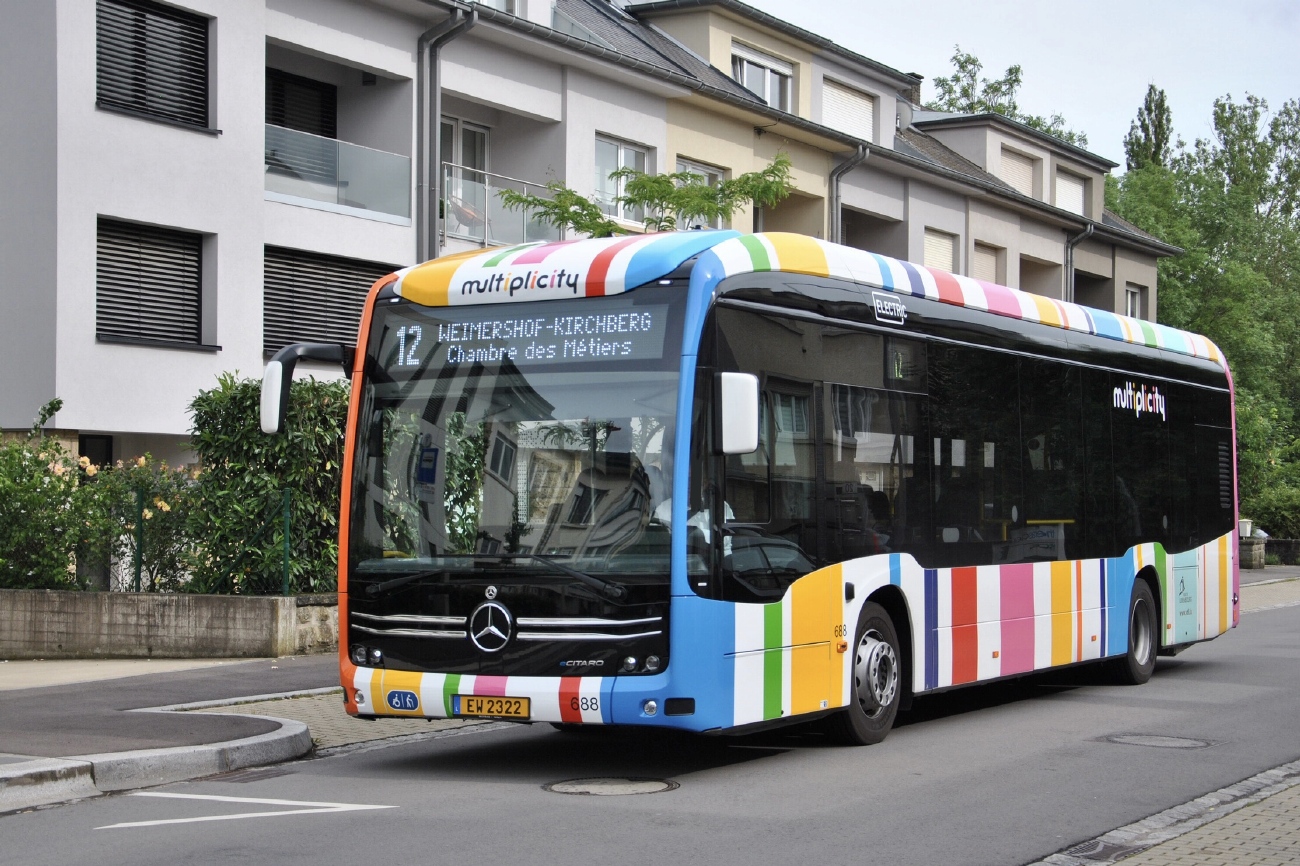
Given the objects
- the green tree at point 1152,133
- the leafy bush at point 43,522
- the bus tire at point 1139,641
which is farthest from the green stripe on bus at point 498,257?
the green tree at point 1152,133

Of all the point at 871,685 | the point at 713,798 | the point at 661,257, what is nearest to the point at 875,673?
the point at 871,685

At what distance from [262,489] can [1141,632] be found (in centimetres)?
915

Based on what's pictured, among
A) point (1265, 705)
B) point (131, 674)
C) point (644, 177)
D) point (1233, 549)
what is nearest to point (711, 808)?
point (1265, 705)

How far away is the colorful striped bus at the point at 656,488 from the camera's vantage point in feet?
29.8

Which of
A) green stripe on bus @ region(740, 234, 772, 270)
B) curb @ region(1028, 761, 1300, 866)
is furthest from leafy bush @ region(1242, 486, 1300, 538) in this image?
green stripe on bus @ region(740, 234, 772, 270)

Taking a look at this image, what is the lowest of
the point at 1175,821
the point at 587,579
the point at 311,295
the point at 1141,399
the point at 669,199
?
the point at 1175,821

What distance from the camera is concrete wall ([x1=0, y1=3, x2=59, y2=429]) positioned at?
830 inches

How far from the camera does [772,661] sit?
961 cm

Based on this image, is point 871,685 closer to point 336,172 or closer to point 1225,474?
point 1225,474

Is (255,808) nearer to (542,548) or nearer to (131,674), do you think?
(542,548)

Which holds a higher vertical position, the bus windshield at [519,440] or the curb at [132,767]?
the bus windshield at [519,440]

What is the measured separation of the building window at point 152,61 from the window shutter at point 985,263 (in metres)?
22.7

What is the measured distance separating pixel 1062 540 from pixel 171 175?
14086 millimetres

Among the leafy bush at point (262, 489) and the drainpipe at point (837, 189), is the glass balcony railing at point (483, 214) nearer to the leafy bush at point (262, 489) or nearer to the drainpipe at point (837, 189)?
the leafy bush at point (262, 489)
